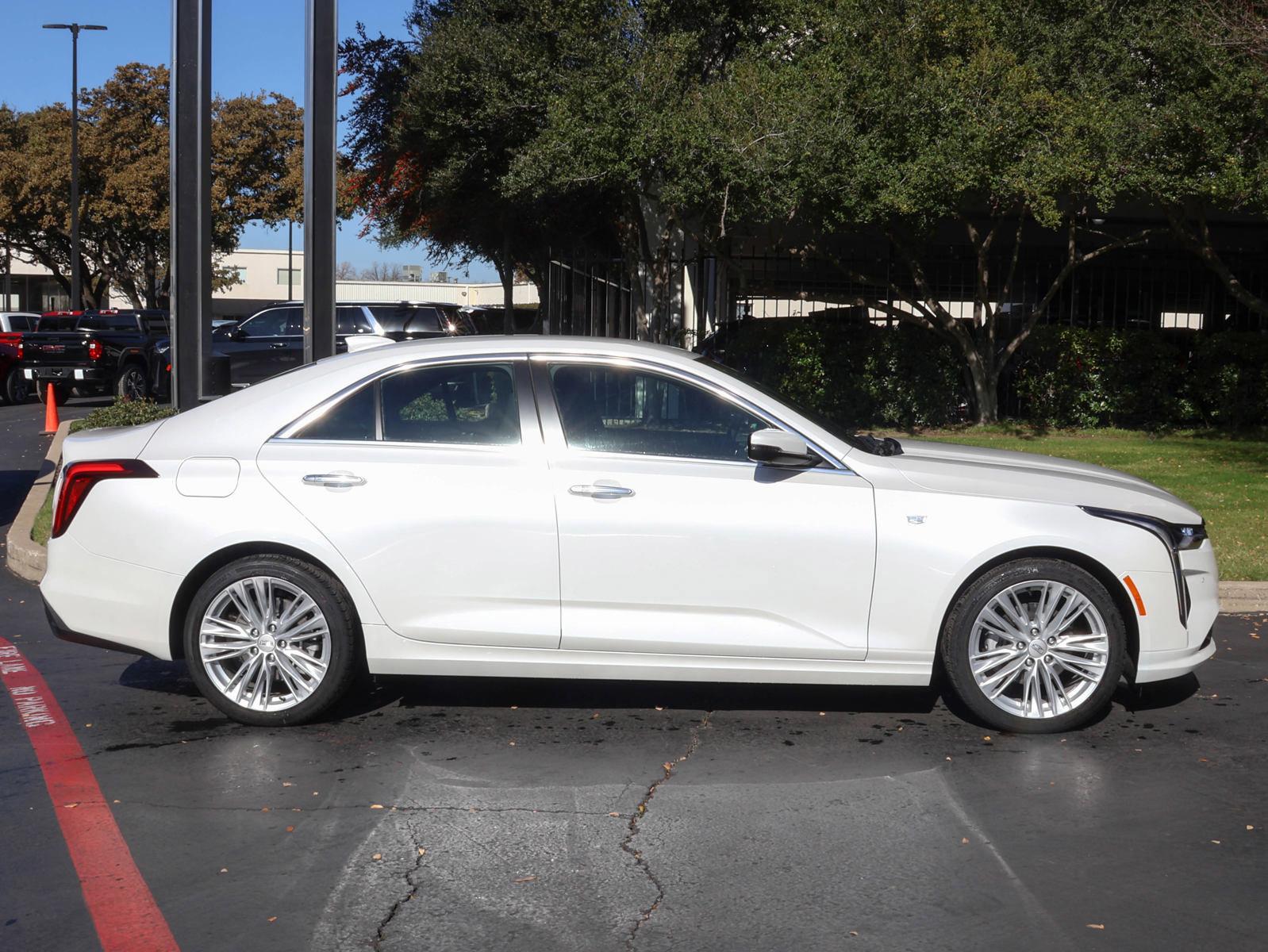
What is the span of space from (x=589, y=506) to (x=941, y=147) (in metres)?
10.2

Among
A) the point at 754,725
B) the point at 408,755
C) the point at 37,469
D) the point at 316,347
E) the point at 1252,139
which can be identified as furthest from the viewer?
the point at 37,469

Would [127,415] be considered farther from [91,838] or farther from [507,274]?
[507,274]

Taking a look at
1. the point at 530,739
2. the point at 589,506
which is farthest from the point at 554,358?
the point at 530,739

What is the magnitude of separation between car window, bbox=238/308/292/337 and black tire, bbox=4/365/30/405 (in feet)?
18.6

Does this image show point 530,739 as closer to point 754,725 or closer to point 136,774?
point 754,725

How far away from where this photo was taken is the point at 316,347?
12242 mm

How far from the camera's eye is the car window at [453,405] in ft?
19.5

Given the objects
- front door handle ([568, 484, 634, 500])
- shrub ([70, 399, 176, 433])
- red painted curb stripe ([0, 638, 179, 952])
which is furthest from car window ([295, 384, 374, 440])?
shrub ([70, 399, 176, 433])

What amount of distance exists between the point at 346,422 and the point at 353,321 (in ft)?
62.7

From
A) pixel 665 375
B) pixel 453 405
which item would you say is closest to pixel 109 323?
pixel 453 405

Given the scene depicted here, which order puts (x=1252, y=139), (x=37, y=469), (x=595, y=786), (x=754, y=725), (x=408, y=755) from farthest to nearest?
(x=37, y=469)
(x=1252, y=139)
(x=754, y=725)
(x=408, y=755)
(x=595, y=786)

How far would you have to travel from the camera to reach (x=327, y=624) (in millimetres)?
5855

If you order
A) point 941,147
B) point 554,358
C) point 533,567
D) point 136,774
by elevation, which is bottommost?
point 136,774

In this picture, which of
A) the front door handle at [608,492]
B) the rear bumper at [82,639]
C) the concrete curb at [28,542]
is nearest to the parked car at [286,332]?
the concrete curb at [28,542]
